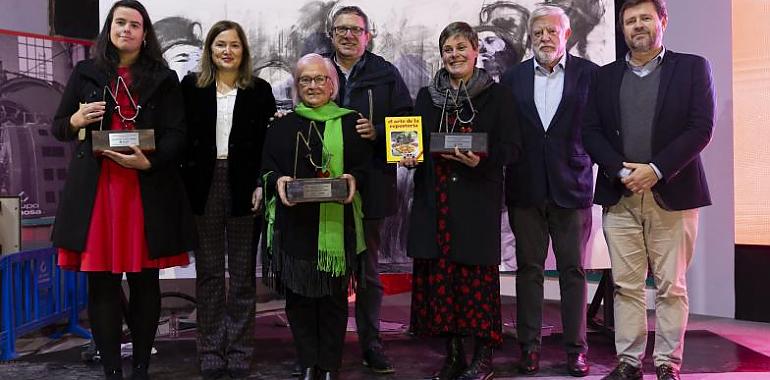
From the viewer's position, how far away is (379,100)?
10.6 feet

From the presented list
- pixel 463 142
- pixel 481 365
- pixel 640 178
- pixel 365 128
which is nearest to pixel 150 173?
pixel 365 128

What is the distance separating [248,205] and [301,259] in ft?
1.53

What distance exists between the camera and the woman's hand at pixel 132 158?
262 centimetres

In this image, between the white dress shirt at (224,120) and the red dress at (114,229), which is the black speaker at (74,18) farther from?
the red dress at (114,229)

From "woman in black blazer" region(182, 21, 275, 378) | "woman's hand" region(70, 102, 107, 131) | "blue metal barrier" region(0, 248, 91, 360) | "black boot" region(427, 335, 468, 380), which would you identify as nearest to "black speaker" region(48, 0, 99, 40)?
"blue metal barrier" region(0, 248, 91, 360)

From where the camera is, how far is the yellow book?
278cm

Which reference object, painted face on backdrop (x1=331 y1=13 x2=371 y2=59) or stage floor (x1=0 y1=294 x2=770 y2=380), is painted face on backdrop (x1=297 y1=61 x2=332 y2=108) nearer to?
painted face on backdrop (x1=331 y1=13 x2=371 y2=59)

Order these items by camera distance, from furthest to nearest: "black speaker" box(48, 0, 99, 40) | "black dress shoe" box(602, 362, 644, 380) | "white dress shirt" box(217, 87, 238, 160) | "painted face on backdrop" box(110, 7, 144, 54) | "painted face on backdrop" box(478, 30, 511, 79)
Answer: "black speaker" box(48, 0, 99, 40) → "painted face on backdrop" box(478, 30, 511, 79) → "white dress shirt" box(217, 87, 238, 160) → "black dress shoe" box(602, 362, 644, 380) → "painted face on backdrop" box(110, 7, 144, 54)

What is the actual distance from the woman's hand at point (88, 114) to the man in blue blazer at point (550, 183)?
1886 mm

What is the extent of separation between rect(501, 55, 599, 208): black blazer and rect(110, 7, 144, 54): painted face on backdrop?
178cm

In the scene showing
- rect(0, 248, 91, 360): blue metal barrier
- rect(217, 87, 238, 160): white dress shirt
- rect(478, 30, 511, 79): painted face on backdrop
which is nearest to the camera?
rect(217, 87, 238, 160): white dress shirt

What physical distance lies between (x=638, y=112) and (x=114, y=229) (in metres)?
2.28

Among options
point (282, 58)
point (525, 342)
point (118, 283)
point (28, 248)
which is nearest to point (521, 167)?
point (525, 342)

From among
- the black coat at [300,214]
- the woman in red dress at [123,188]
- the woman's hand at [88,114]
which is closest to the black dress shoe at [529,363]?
the black coat at [300,214]
